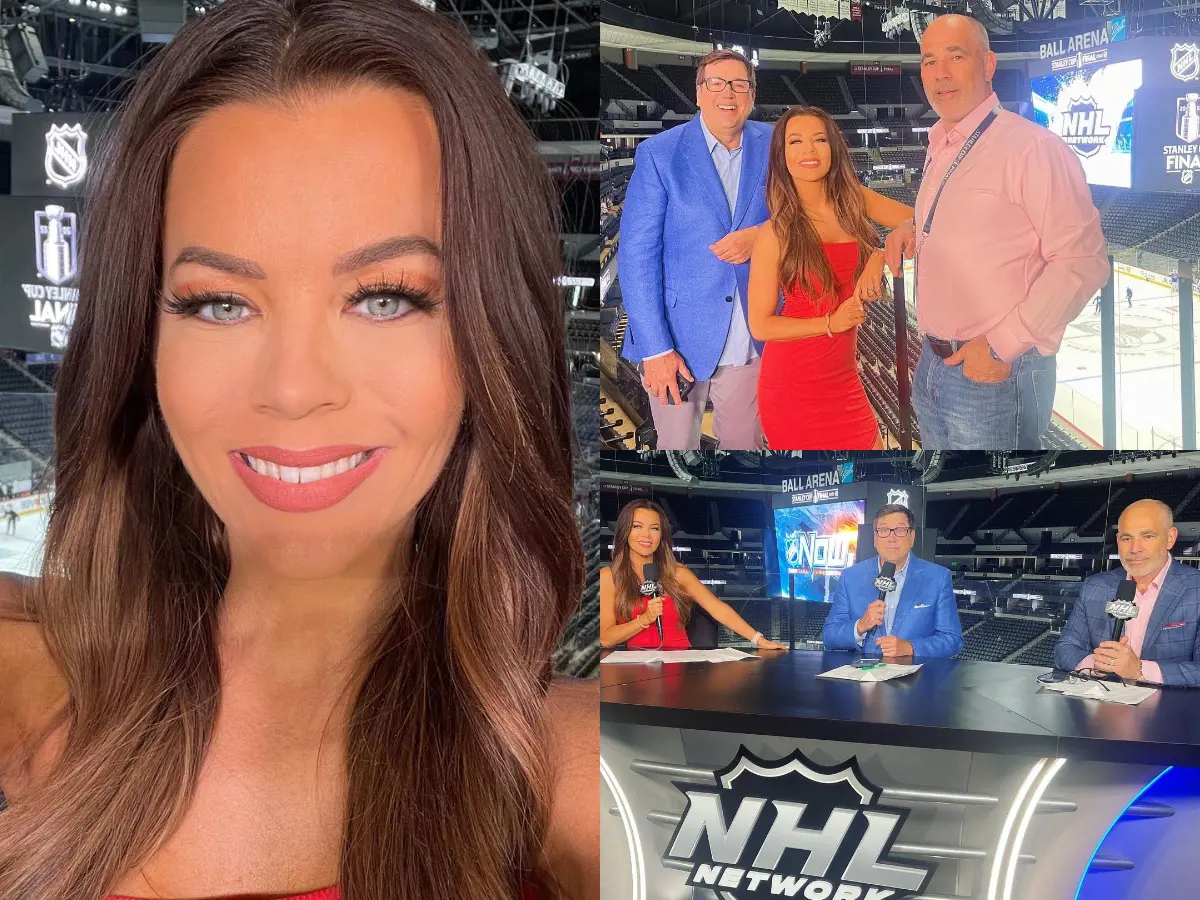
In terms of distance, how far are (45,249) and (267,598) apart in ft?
4.54

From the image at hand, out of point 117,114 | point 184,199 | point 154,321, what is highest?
point 117,114

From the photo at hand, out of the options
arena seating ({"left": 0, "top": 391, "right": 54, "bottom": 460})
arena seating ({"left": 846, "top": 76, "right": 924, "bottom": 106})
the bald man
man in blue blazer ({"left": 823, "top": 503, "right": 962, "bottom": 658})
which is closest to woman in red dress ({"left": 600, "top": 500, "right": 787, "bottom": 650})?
man in blue blazer ({"left": 823, "top": 503, "right": 962, "bottom": 658})

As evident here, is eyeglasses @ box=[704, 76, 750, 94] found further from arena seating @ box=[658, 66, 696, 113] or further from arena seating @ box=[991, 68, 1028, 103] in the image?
arena seating @ box=[991, 68, 1028, 103]

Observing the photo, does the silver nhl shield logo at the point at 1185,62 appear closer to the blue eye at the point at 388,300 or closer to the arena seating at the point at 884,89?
the arena seating at the point at 884,89

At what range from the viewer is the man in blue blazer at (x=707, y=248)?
3039 mm

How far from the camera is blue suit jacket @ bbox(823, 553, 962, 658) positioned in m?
3.33

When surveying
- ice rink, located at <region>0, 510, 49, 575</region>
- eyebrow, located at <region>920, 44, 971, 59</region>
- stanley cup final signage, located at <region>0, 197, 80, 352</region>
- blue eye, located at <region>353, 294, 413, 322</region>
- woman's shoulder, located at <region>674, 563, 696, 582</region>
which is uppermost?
eyebrow, located at <region>920, 44, 971, 59</region>

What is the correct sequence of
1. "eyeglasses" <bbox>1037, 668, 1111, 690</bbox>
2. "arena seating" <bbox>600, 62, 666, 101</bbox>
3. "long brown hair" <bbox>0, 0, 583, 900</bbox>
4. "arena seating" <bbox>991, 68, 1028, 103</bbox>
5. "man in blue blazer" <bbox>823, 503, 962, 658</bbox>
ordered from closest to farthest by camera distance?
"long brown hair" <bbox>0, 0, 583, 900</bbox> < "arena seating" <bbox>991, 68, 1028, 103</bbox> < "arena seating" <bbox>600, 62, 666, 101</bbox> < "eyeglasses" <bbox>1037, 668, 1111, 690</bbox> < "man in blue blazer" <bbox>823, 503, 962, 658</bbox>

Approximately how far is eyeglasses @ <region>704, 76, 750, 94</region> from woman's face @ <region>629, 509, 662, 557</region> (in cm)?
128

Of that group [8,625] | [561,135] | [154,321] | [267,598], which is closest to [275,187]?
[154,321]

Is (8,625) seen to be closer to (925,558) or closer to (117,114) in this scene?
(117,114)

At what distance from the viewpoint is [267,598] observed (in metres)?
1.39

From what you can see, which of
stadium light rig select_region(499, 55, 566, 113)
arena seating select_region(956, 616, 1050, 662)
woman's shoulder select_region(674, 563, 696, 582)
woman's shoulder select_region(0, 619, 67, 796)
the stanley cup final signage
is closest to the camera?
woman's shoulder select_region(0, 619, 67, 796)

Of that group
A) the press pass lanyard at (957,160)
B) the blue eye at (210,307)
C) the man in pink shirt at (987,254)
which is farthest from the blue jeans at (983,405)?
the blue eye at (210,307)
